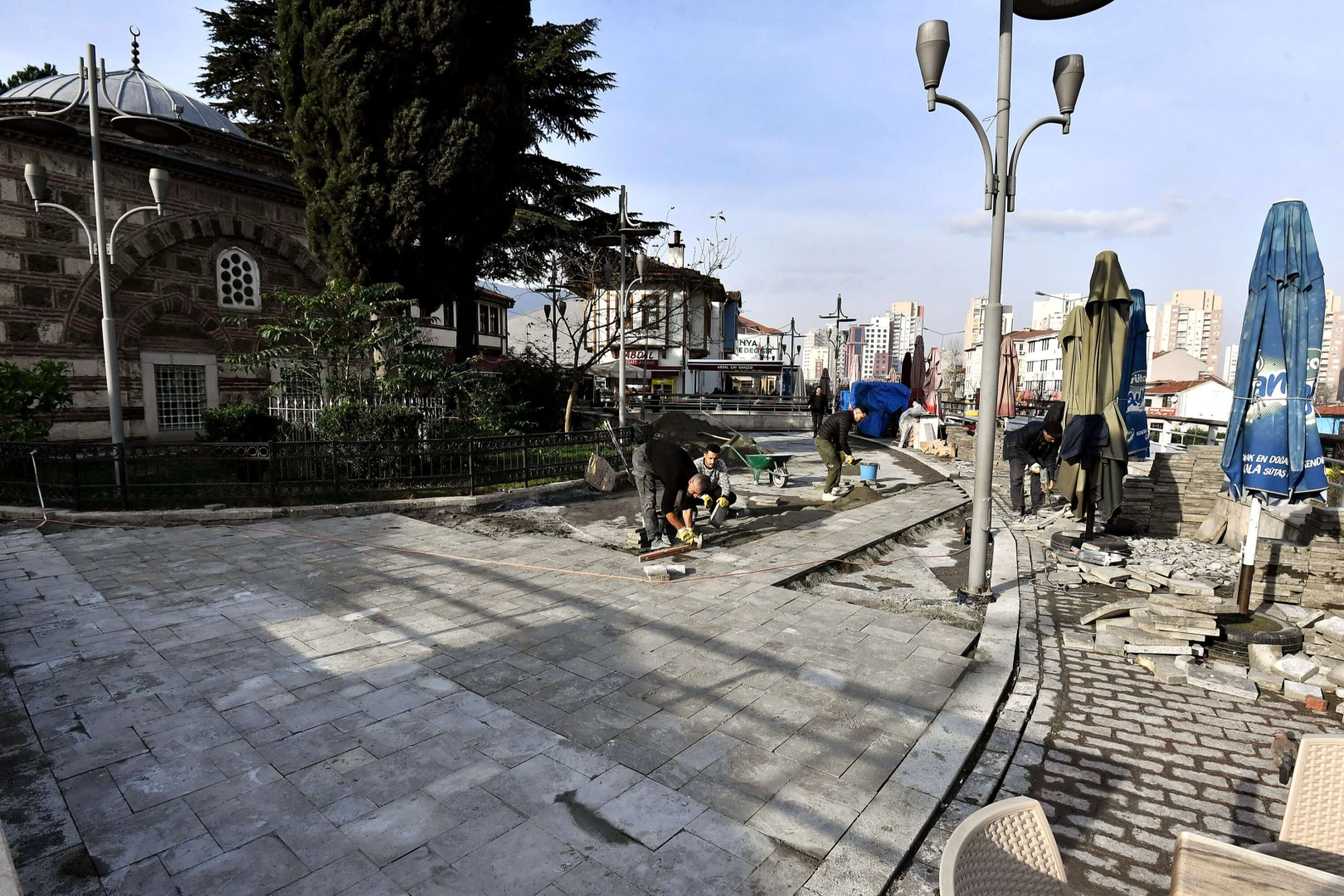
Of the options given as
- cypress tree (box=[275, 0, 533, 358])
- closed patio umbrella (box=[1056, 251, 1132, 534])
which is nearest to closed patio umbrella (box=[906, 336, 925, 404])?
closed patio umbrella (box=[1056, 251, 1132, 534])

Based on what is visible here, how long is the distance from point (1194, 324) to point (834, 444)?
14938cm

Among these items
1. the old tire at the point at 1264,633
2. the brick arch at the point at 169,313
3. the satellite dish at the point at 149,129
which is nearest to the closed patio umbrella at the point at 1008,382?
the old tire at the point at 1264,633

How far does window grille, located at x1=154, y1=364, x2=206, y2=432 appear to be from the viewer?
52.0 feet

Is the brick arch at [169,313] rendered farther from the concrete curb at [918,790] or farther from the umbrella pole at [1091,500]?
the umbrella pole at [1091,500]

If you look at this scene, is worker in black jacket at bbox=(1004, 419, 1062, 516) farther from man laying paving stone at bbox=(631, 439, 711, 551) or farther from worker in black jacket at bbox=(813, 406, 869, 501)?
Result: man laying paving stone at bbox=(631, 439, 711, 551)

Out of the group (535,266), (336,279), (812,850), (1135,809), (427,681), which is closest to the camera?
(812,850)

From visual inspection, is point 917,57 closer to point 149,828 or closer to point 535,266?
point 149,828

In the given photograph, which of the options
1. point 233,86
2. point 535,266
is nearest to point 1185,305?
point 535,266

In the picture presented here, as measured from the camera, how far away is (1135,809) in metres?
3.54

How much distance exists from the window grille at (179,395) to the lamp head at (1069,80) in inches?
726

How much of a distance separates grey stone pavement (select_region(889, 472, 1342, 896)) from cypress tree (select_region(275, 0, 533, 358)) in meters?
14.7

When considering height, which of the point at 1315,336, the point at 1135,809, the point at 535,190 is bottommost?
the point at 1135,809

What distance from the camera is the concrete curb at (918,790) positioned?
10.0ft

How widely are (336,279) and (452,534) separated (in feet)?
24.6
